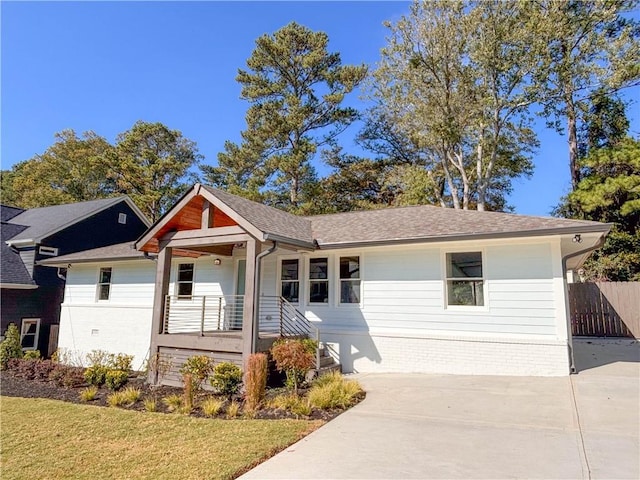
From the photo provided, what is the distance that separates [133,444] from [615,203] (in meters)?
22.1

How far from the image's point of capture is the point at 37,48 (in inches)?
446

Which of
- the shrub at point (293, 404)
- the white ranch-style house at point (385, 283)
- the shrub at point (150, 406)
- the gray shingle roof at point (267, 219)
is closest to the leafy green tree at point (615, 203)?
the white ranch-style house at point (385, 283)

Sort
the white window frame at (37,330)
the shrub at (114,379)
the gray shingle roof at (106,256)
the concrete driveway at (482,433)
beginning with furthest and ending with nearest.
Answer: the white window frame at (37,330) → the gray shingle roof at (106,256) → the shrub at (114,379) → the concrete driveway at (482,433)

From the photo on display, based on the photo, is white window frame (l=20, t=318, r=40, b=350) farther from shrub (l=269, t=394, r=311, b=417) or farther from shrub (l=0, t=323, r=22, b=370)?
shrub (l=269, t=394, r=311, b=417)

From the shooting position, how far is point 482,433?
17.1 ft

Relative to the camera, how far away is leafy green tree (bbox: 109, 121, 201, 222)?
29.9 meters

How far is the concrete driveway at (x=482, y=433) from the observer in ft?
13.5

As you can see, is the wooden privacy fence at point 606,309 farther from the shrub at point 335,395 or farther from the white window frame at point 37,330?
the white window frame at point 37,330

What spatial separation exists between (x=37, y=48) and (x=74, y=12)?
2014 mm

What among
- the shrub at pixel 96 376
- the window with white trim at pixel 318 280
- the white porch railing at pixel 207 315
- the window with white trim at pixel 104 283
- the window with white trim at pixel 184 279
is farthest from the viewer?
the window with white trim at pixel 104 283

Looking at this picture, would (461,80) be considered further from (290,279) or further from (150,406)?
(150,406)

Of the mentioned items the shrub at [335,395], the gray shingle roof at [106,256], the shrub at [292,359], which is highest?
the gray shingle roof at [106,256]

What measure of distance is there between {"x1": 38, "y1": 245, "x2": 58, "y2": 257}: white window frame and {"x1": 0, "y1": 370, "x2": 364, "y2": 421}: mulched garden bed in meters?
7.16

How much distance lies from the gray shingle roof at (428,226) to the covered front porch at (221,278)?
1.79 m
